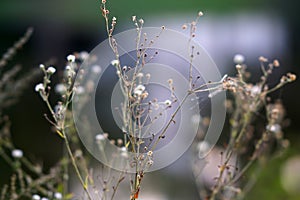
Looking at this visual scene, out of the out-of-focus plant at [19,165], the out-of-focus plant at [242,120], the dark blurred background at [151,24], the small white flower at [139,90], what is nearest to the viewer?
the small white flower at [139,90]

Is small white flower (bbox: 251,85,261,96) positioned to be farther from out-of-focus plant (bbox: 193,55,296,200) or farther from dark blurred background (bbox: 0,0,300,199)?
dark blurred background (bbox: 0,0,300,199)

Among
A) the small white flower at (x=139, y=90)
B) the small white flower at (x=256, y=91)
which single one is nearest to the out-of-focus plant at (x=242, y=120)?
the small white flower at (x=256, y=91)

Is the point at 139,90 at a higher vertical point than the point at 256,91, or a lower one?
lower

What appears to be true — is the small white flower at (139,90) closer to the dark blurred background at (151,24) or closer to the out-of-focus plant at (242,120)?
the out-of-focus plant at (242,120)

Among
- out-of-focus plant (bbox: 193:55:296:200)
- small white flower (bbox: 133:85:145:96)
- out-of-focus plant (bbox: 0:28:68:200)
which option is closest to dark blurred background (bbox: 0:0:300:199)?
out-of-focus plant (bbox: 0:28:68:200)

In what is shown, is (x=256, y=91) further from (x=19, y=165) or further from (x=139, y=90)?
(x=19, y=165)

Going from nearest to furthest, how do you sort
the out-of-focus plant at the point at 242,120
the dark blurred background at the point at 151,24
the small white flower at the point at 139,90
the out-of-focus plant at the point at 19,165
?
1. the small white flower at the point at 139,90
2. the out-of-focus plant at the point at 242,120
3. the out-of-focus plant at the point at 19,165
4. the dark blurred background at the point at 151,24

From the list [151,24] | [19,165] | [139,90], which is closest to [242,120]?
[139,90]

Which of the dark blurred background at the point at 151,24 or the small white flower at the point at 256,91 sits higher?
the dark blurred background at the point at 151,24
